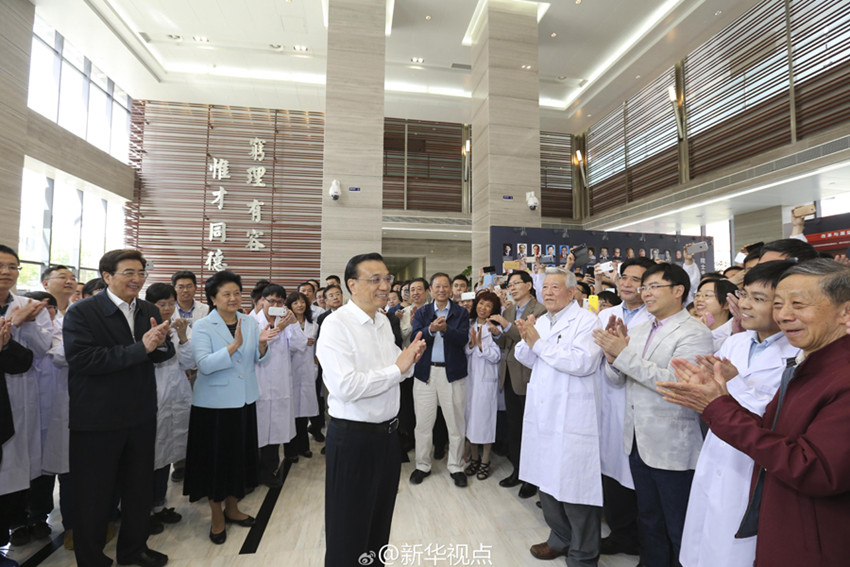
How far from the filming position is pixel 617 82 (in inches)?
379

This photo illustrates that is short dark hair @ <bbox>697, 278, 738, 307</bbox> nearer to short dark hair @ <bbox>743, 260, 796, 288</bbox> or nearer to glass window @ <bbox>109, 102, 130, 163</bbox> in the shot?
short dark hair @ <bbox>743, 260, 796, 288</bbox>

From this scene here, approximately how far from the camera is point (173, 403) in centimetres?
319

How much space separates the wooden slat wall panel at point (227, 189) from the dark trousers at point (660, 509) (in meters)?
Result: 9.35

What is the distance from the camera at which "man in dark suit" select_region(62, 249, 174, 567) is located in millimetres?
2152

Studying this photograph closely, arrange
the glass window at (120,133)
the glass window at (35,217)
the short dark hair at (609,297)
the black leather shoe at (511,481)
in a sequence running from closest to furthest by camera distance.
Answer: the black leather shoe at (511,481) < the short dark hair at (609,297) < the glass window at (35,217) < the glass window at (120,133)

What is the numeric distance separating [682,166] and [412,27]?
630 cm

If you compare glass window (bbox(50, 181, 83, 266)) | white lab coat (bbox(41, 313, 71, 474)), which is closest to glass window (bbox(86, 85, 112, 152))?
glass window (bbox(50, 181, 83, 266))

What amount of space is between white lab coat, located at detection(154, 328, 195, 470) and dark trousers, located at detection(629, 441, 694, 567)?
2860 mm

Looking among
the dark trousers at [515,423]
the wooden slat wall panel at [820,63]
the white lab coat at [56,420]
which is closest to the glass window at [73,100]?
the white lab coat at [56,420]

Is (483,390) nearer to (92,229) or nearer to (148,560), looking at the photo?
(148,560)

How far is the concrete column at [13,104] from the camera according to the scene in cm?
611

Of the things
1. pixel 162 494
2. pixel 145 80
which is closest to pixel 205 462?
pixel 162 494

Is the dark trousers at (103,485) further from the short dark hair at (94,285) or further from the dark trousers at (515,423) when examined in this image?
the dark trousers at (515,423)

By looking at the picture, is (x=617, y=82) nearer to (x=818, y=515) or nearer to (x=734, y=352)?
(x=734, y=352)
